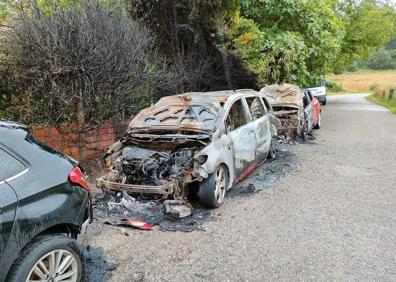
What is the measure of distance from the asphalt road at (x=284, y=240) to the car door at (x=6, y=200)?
1.39 meters

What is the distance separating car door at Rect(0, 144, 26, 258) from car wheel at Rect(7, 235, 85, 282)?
0.75ft

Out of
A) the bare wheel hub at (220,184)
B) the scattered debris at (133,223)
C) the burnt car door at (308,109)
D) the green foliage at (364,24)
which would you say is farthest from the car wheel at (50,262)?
the green foliage at (364,24)

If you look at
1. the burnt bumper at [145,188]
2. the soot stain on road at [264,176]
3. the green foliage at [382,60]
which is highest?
the burnt bumper at [145,188]

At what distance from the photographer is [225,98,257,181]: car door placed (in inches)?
262

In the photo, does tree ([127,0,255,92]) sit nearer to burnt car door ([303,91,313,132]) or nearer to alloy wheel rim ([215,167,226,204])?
burnt car door ([303,91,313,132])

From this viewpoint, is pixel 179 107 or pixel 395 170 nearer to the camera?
pixel 179 107

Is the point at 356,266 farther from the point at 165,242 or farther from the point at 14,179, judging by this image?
the point at 14,179

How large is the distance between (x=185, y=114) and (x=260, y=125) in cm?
188

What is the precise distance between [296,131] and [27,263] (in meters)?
9.50

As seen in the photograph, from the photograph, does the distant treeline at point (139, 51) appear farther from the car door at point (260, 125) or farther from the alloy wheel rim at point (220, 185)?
the alloy wheel rim at point (220, 185)

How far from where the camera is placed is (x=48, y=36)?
664 cm

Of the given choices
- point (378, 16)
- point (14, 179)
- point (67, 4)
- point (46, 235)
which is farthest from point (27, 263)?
point (378, 16)

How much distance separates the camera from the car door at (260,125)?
303 inches

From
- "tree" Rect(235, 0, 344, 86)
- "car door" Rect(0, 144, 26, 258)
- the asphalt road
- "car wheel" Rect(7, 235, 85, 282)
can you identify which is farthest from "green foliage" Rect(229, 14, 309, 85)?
"car door" Rect(0, 144, 26, 258)
